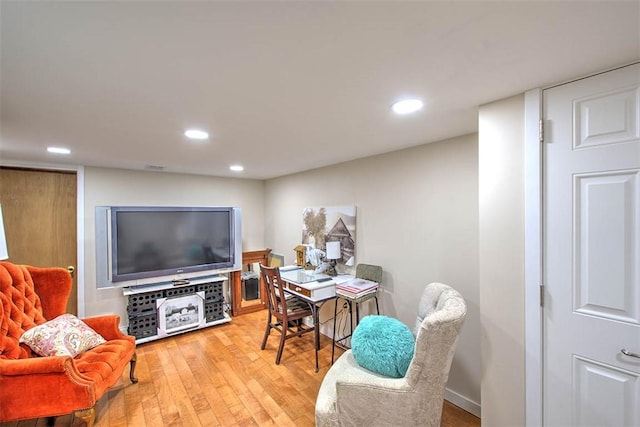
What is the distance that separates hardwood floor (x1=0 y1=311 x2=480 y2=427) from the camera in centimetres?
194

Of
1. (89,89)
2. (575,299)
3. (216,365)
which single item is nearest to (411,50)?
(575,299)

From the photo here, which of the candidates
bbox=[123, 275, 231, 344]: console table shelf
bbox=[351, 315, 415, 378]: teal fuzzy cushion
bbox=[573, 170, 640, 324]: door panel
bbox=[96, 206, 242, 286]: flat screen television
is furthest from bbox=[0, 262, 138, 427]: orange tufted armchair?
bbox=[573, 170, 640, 324]: door panel

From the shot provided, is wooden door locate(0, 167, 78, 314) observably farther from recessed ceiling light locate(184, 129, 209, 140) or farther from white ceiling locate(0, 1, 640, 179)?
recessed ceiling light locate(184, 129, 209, 140)

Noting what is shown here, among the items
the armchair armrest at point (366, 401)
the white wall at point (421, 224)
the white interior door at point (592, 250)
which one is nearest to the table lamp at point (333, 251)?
the white wall at point (421, 224)

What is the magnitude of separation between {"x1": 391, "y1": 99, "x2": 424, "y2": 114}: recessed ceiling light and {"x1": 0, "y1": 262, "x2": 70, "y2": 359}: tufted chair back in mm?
2877

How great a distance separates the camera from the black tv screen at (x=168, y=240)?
3.08 metres

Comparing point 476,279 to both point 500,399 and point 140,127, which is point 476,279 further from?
point 140,127

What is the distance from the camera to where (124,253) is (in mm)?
3080

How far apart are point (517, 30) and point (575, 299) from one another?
1140 millimetres

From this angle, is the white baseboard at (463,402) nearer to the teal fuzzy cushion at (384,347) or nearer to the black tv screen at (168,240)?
the teal fuzzy cushion at (384,347)

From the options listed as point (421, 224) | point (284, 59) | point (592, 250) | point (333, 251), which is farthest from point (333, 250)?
point (284, 59)

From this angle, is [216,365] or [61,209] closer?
[216,365]

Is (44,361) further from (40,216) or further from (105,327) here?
(40,216)

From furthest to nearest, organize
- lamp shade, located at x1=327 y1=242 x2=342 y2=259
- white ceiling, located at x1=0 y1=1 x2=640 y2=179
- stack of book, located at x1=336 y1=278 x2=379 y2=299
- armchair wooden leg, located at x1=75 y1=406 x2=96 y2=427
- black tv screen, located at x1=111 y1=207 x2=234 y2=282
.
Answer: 1. black tv screen, located at x1=111 y1=207 x2=234 y2=282
2. lamp shade, located at x1=327 y1=242 x2=342 y2=259
3. stack of book, located at x1=336 y1=278 x2=379 y2=299
4. armchair wooden leg, located at x1=75 y1=406 x2=96 y2=427
5. white ceiling, located at x1=0 y1=1 x2=640 y2=179
